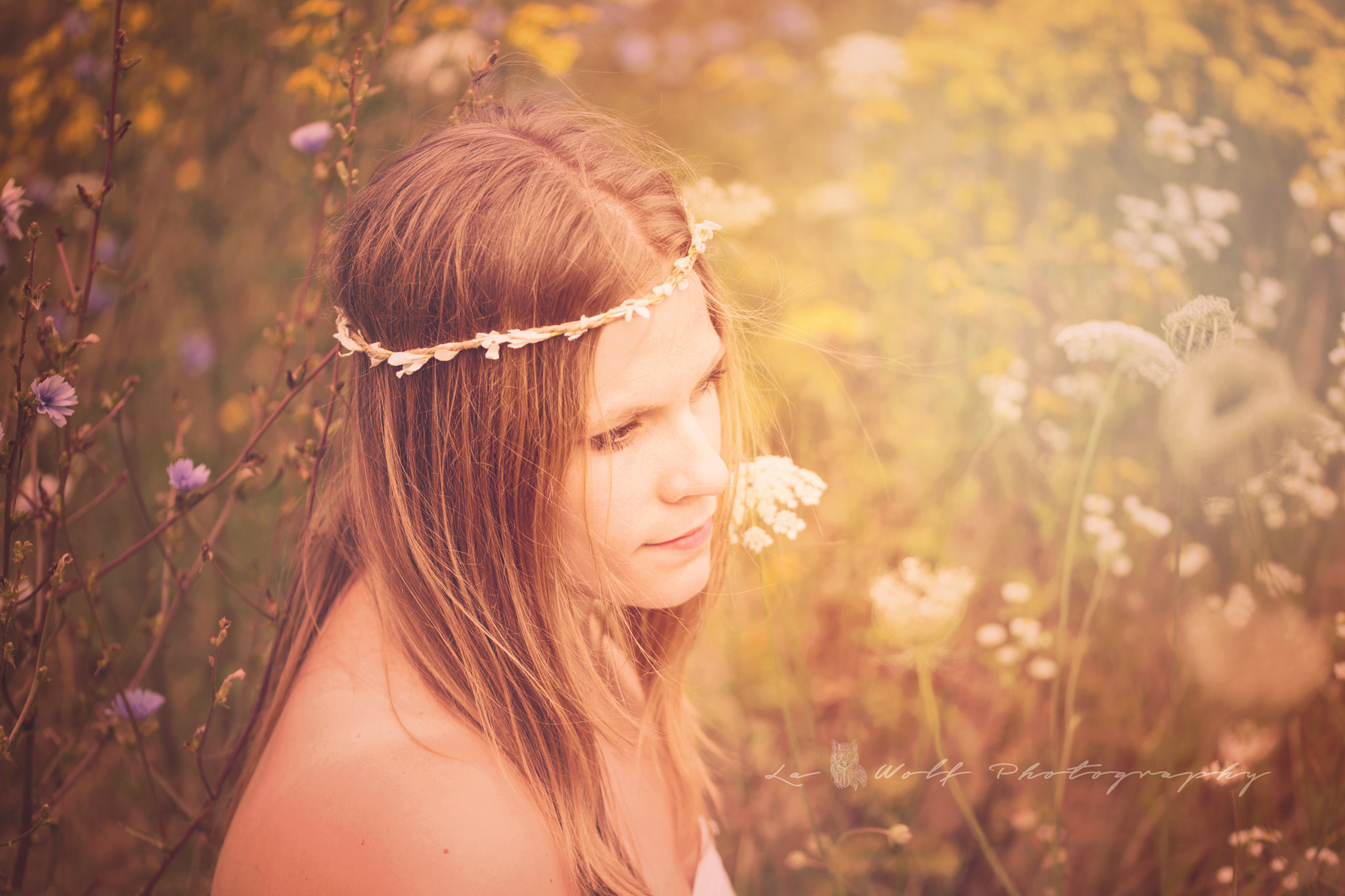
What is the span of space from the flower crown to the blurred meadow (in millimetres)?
158

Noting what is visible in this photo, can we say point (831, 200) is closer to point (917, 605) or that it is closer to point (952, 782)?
point (917, 605)

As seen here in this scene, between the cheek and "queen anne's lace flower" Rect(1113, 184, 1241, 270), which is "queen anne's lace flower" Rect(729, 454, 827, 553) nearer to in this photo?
the cheek

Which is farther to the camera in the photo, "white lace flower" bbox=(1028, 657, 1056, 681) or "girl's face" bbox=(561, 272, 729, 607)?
"white lace flower" bbox=(1028, 657, 1056, 681)

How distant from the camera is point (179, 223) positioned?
49.9 inches


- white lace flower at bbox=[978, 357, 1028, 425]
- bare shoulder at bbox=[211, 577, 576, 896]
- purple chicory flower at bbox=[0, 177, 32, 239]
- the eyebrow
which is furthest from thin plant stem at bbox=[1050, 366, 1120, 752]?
purple chicory flower at bbox=[0, 177, 32, 239]

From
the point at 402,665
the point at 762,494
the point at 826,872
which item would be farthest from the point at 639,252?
the point at 826,872

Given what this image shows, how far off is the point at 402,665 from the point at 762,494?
0.45 m

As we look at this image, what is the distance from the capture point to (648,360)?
710 millimetres

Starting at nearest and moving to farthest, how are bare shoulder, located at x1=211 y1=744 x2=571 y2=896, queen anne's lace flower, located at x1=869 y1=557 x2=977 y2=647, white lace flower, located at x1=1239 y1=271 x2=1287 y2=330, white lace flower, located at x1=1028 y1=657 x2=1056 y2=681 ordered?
bare shoulder, located at x1=211 y1=744 x2=571 y2=896
queen anne's lace flower, located at x1=869 y1=557 x2=977 y2=647
white lace flower, located at x1=1239 y1=271 x2=1287 y2=330
white lace flower, located at x1=1028 y1=657 x2=1056 y2=681

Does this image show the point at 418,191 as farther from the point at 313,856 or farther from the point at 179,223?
the point at 179,223

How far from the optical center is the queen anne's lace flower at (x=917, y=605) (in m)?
1.03

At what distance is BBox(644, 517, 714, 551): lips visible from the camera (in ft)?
2.48

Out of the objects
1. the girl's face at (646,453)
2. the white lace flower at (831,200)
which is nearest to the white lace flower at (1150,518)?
the white lace flower at (831,200)

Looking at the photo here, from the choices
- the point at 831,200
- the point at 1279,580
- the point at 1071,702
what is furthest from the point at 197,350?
the point at 1279,580
